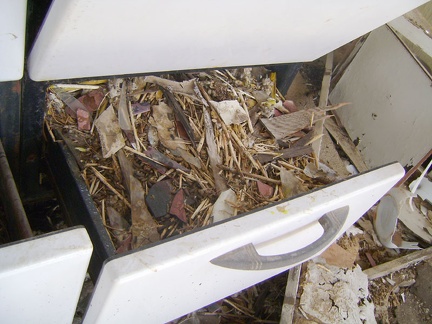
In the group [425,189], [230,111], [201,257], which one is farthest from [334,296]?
[201,257]

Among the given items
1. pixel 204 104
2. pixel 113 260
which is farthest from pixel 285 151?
pixel 113 260

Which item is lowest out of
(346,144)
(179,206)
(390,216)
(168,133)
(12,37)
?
(390,216)

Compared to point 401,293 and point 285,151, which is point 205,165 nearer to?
point 285,151

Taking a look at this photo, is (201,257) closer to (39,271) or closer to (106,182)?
(39,271)

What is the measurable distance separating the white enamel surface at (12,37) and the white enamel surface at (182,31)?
0.04 m

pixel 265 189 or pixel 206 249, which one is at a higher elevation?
pixel 206 249

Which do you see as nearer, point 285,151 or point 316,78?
point 285,151

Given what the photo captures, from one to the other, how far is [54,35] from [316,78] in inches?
70.4

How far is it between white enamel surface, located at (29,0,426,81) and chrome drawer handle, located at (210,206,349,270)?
39 centimetres

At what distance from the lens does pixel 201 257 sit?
61 cm

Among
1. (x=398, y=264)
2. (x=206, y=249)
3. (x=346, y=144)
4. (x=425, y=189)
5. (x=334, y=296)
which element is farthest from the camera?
(x=346, y=144)

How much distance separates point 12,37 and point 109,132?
0.43 meters

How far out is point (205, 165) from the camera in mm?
1130

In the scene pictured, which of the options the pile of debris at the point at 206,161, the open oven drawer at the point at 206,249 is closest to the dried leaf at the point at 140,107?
the pile of debris at the point at 206,161
